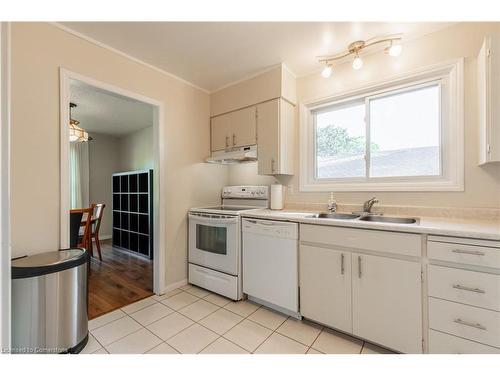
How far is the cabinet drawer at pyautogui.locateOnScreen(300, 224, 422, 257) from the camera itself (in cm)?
135

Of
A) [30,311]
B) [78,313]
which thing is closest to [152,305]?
[78,313]

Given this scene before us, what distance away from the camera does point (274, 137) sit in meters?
2.33

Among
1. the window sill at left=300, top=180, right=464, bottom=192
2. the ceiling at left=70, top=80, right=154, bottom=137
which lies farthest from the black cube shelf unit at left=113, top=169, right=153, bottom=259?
the window sill at left=300, top=180, right=464, bottom=192

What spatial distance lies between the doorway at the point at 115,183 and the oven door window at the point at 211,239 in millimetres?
414

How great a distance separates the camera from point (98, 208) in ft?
10.8

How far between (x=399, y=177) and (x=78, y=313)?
2.81 m

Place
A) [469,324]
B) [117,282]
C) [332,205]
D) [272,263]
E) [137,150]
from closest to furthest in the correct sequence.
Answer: [469,324] → [272,263] → [332,205] → [117,282] → [137,150]

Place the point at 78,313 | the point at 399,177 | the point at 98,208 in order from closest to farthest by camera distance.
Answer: the point at 78,313, the point at 399,177, the point at 98,208

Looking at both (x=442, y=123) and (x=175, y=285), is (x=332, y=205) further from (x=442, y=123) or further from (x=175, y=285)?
(x=175, y=285)

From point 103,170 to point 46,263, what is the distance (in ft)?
14.5

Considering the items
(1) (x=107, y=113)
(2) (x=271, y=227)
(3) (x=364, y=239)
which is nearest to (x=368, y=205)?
(3) (x=364, y=239)

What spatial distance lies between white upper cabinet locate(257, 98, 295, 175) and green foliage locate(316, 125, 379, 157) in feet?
1.21

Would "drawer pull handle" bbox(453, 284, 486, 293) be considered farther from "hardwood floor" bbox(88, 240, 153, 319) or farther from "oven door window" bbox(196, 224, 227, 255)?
"hardwood floor" bbox(88, 240, 153, 319)
